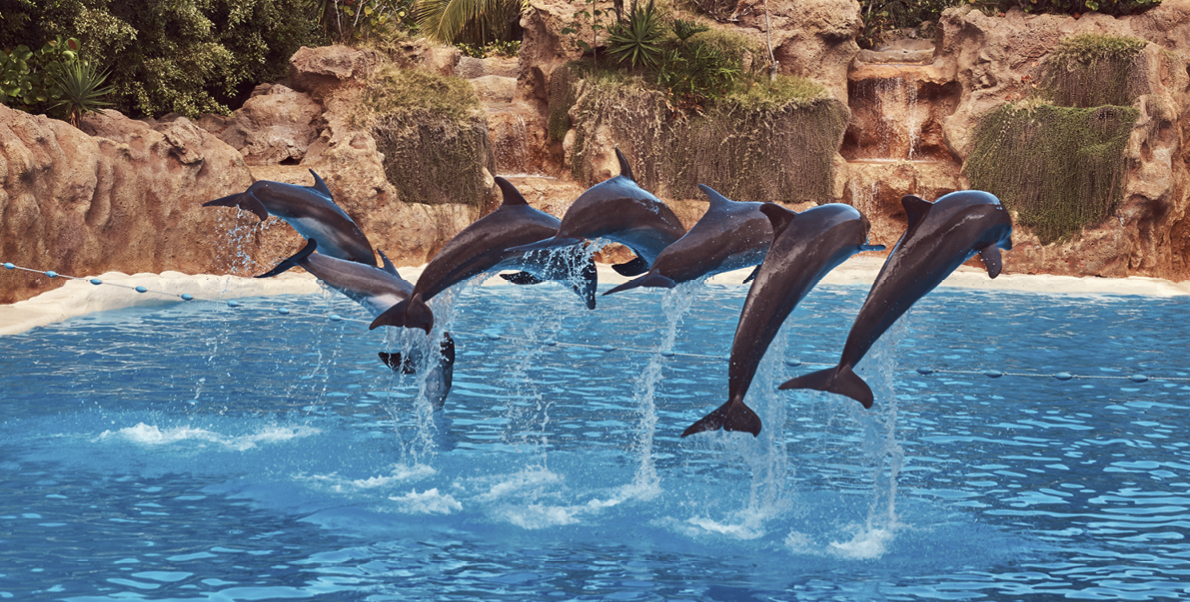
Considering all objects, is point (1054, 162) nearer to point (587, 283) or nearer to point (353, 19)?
point (353, 19)

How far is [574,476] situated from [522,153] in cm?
1363

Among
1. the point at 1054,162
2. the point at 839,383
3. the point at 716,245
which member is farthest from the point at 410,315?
the point at 1054,162

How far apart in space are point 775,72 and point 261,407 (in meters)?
13.7

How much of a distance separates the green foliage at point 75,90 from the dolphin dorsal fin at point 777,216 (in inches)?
499

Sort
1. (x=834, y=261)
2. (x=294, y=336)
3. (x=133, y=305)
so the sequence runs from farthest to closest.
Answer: (x=133, y=305) → (x=294, y=336) → (x=834, y=261)

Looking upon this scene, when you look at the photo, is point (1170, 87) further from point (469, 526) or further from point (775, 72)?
point (469, 526)

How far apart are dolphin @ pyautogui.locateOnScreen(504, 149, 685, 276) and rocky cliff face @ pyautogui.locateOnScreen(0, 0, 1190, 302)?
8.97 m

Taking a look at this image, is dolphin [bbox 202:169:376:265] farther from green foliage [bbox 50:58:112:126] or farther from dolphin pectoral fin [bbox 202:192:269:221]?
green foliage [bbox 50:58:112:126]

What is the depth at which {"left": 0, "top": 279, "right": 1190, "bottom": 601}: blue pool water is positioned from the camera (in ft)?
15.5

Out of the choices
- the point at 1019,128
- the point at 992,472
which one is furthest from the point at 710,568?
the point at 1019,128

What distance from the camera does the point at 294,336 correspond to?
10.9 metres

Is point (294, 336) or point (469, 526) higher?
point (294, 336)

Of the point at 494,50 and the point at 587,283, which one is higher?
the point at 494,50

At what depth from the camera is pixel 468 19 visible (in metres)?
27.4
